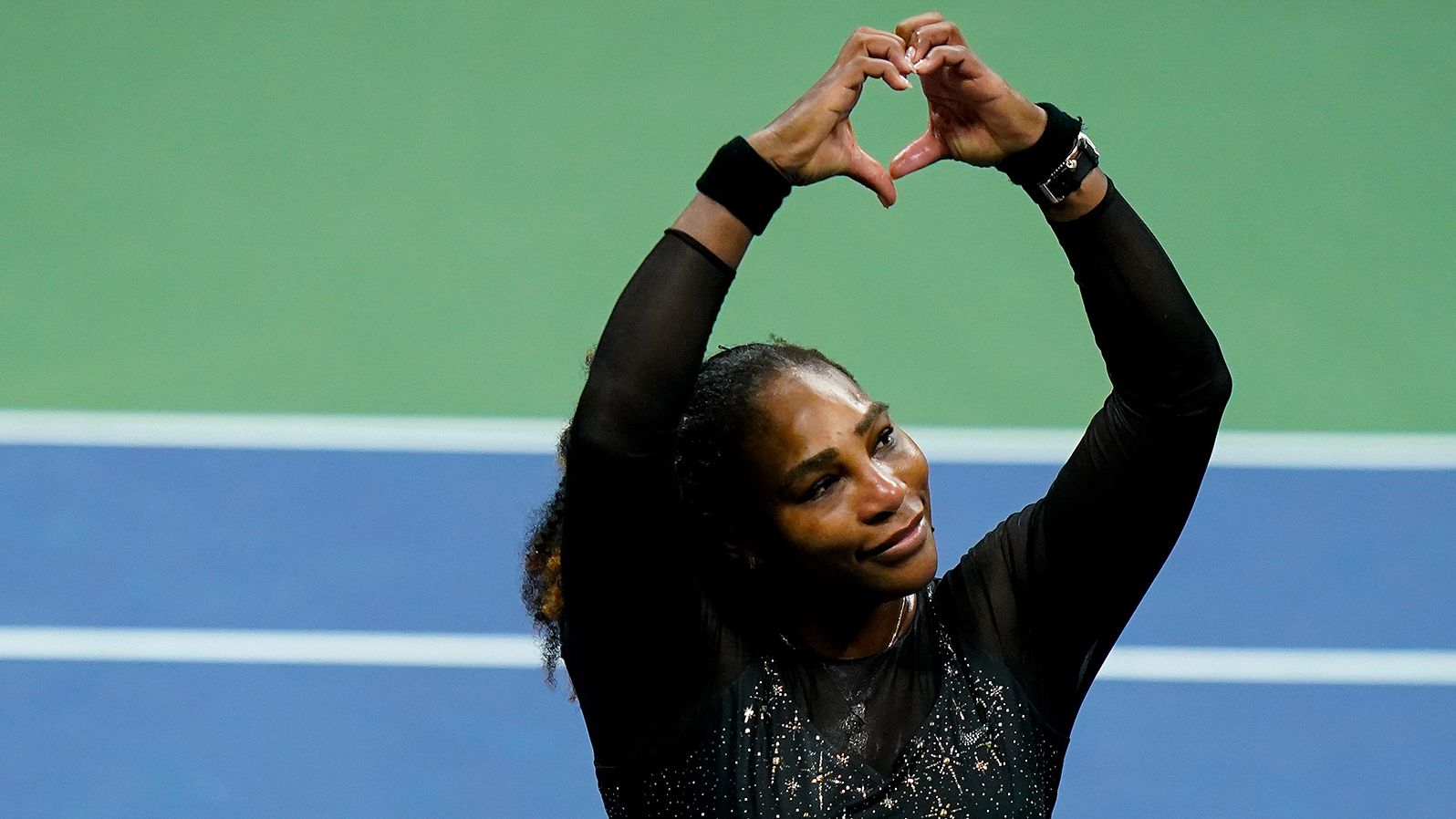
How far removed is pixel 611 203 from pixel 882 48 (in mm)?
3912

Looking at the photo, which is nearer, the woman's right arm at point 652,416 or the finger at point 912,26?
the woman's right arm at point 652,416

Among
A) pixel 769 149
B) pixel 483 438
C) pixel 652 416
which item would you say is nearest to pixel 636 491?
pixel 652 416

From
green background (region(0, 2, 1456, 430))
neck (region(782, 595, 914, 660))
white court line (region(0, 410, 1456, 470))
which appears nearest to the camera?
neck (region(782, 595, 914, 660))

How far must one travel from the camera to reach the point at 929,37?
2350 millimetres

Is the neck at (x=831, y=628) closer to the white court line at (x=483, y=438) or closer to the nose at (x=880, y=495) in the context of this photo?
the nose at (x=880, y=495)

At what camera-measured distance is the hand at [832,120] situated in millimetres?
2299

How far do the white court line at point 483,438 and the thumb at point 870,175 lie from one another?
10.1 ft

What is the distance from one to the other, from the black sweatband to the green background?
313cm

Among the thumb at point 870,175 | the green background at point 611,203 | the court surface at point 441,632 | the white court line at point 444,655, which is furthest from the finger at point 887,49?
the green background at point 611,203

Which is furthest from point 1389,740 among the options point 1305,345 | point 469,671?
point 469,671

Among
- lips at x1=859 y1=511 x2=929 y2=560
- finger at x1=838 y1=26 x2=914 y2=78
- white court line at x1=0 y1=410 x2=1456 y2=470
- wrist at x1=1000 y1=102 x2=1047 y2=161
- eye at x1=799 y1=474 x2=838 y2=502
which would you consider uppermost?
finger at x1=838 y1=26 x2=914 y2=78

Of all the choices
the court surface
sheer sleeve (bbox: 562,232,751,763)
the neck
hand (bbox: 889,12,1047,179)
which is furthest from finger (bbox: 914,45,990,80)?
the court surface

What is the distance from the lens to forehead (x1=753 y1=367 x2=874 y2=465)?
2.47 m

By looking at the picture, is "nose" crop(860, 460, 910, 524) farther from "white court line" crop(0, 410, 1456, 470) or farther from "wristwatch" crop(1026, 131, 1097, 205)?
"white court line" crop(0, 410, 1456, 470)
